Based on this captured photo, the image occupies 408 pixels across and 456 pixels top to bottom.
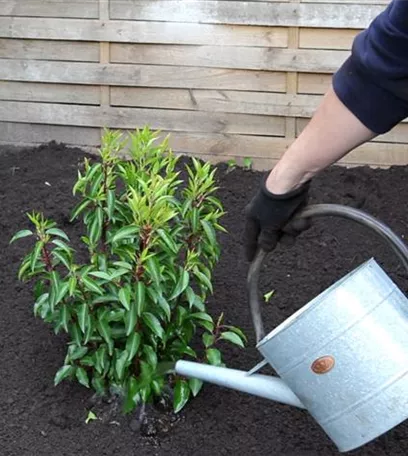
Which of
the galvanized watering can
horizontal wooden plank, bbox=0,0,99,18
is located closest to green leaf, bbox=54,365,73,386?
the galvanized watering can

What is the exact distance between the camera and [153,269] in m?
2.73

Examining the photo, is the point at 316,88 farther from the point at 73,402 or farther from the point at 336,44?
the point at 73,402

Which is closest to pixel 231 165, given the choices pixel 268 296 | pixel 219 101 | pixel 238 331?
pixel 219 101

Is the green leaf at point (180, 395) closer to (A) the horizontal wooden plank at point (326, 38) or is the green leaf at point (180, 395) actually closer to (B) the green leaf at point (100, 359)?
(B) the green leaf at point (100, 359)

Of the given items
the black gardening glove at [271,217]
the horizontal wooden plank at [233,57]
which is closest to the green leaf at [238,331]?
the black gardening glove at [271,217]

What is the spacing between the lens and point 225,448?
296 cm

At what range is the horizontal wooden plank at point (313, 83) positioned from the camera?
4.93 m

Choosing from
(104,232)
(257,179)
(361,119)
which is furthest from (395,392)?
(257,179)

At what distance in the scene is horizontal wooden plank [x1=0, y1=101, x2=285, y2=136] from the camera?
507 cm

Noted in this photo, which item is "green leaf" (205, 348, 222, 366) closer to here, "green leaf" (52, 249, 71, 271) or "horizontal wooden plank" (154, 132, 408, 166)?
"green leaf" (52, 249, 71, 271)

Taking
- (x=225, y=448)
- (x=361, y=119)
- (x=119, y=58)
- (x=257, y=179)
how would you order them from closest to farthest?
1. (x=361, y=119)
2. (x=225, y=448)
3. (x=257, y=179)
4. (x=119, y=58)

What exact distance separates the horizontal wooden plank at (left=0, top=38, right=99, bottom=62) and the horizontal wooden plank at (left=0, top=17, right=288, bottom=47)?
4 centimetres

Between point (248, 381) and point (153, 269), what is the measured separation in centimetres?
45

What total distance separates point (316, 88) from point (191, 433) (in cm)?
245
